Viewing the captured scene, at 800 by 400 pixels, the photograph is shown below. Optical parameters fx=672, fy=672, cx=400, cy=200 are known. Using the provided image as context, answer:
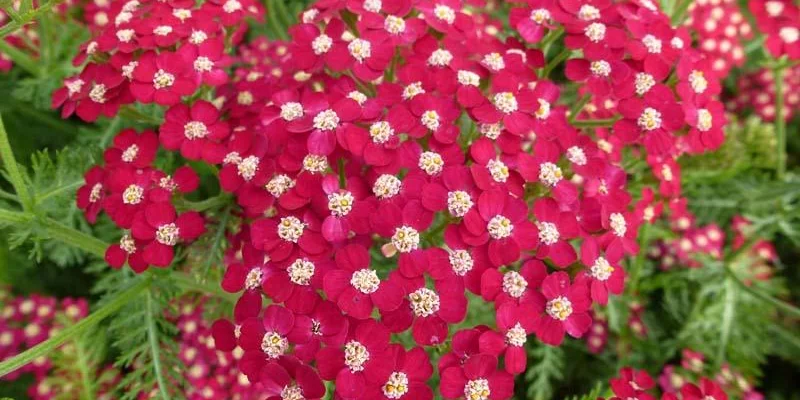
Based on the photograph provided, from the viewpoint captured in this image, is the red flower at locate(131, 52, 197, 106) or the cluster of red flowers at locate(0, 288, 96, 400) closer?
the red flower at locate(131, 52, 197, 106)

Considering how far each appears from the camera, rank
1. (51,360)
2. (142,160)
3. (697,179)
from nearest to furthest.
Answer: (142,160) → (51,360) → (697,179)

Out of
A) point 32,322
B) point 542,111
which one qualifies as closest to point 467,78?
point 542,111

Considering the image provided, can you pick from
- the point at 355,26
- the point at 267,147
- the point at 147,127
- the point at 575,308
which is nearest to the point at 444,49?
the point at 355,26

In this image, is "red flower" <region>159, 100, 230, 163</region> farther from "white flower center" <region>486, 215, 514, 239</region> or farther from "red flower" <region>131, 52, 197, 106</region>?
"white flower center" <region>486, 215, 514, 239</region>

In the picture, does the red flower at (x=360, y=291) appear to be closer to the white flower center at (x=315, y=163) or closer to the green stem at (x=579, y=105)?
→ the white flower center at (x=315, y=163)

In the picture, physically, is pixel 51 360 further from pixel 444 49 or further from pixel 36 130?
pixel 444 49

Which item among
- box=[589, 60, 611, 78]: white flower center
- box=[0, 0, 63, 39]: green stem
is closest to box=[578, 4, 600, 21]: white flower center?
box=[589, 60, 611, 78]: white flower center

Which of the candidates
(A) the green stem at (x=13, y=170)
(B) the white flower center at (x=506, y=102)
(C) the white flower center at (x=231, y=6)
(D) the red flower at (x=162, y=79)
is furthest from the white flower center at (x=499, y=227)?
(A) the green stem at (x=13, y=170)

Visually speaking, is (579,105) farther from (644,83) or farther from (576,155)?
(576,155)
